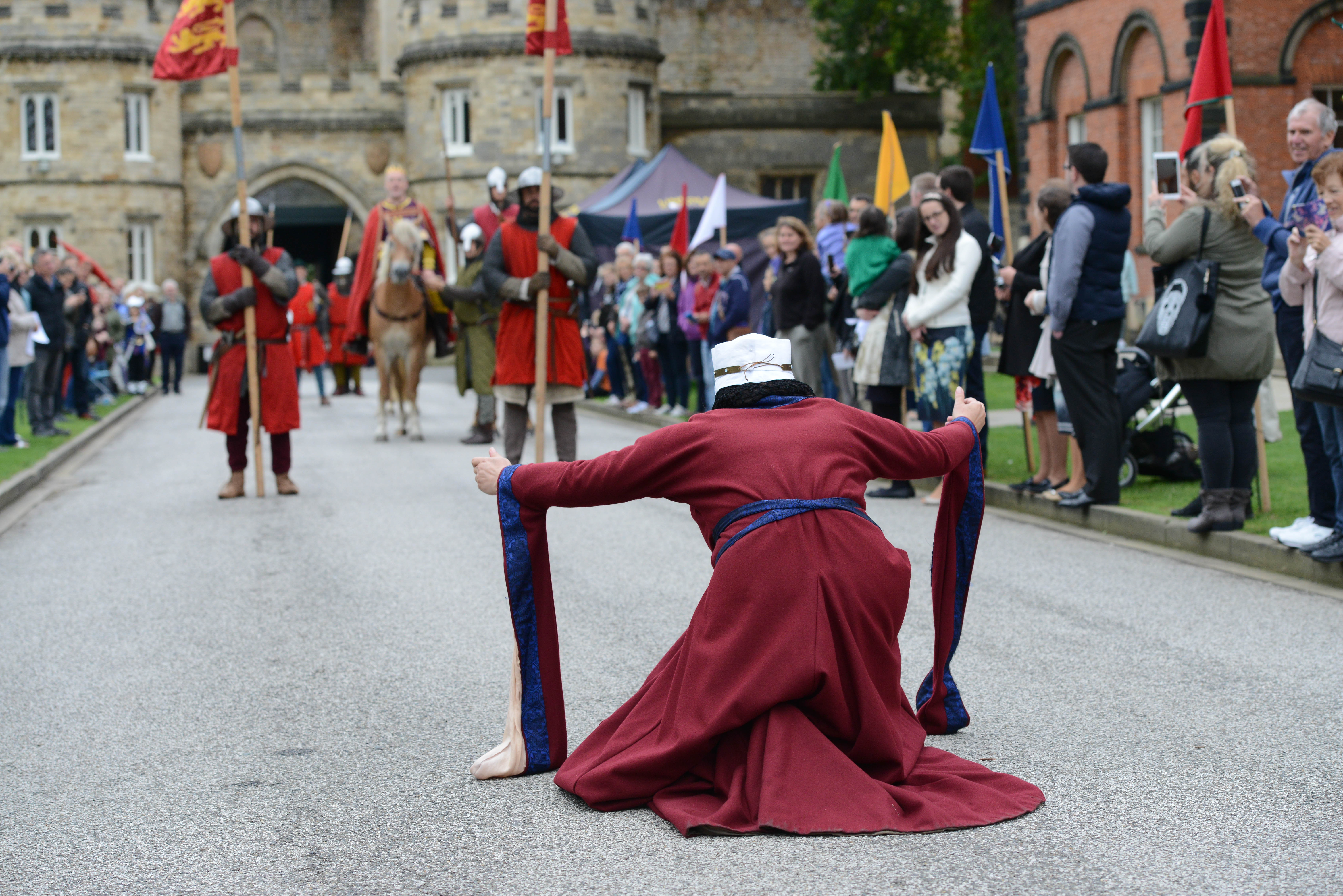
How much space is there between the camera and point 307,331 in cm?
2603

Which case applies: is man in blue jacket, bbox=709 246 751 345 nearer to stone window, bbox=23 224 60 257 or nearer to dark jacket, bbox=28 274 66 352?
dark jacket, bbox=28 274 66 352

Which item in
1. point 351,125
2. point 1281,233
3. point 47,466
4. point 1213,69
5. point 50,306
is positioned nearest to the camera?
point 1281,233

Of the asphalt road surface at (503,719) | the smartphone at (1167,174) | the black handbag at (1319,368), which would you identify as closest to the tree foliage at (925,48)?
the smartphone at (1167,174)

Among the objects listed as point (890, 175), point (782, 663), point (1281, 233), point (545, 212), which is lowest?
point (782, 663)

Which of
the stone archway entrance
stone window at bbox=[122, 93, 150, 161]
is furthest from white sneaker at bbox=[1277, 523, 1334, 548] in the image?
stone window at bbox=[122, 93, 150, 161]

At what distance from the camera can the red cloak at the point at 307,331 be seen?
25.4 m

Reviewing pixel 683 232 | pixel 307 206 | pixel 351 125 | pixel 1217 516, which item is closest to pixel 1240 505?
pixel 1217 516

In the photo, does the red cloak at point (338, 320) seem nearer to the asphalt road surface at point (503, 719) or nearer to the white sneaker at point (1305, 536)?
the asphalt road surface at point (503, 719)

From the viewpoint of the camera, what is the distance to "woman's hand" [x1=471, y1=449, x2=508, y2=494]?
488 centimetres

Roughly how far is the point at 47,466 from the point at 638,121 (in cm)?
3145

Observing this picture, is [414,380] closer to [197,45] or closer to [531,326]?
[197,45]

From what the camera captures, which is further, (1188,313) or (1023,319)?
(1023,319)

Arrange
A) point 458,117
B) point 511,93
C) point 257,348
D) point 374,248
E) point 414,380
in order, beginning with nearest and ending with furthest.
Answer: point 257,348, point 374,248, point 414,380, point 511,93, point 458,117

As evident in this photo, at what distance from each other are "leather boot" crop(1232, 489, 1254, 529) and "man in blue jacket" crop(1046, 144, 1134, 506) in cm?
121
